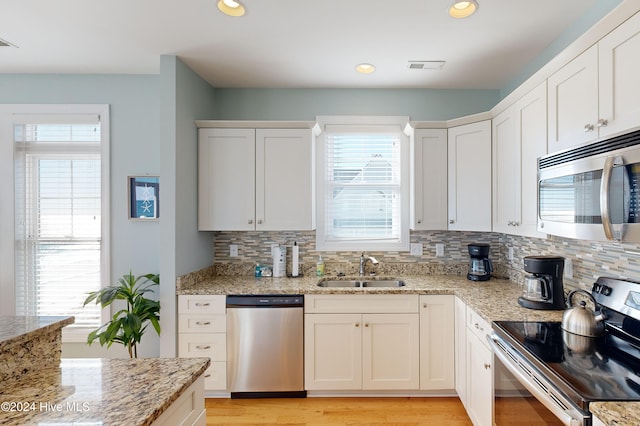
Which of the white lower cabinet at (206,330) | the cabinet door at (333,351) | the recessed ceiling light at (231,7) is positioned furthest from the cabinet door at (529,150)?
the white lower cabinet at (206,330)

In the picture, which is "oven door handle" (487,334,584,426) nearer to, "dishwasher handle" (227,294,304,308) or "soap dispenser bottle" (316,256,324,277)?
"dishwasher handle" (227,294,304,308)

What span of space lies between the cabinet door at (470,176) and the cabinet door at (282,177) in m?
1.23

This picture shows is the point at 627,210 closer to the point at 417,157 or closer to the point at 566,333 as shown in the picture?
the point at 566,333

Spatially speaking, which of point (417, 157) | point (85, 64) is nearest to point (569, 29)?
point (417, 157)

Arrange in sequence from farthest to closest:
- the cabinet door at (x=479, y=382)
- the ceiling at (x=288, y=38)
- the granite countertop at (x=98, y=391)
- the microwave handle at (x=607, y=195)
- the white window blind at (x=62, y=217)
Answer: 1. the white window blind at (x=62, y=217)
2. the ceiling at (x=288, y=38)
3. the cabinet door at (x=479, y=382)
4. the microwave handle at (x=607, y=195)
5. the granite countertop at (x=98, y=391)

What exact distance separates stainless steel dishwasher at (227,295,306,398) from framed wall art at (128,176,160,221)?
109 centimetres

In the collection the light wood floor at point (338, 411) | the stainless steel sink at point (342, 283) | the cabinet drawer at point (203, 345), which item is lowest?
the light wood floor at point (338, 411)

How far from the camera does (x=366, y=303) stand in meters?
2.54

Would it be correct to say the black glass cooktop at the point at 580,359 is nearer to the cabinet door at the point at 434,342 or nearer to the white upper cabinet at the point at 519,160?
the white upper cabinet at the point at 519,160

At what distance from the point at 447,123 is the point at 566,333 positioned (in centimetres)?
185

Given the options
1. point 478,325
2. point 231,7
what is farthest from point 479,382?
point 231,7

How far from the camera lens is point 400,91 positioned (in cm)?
315

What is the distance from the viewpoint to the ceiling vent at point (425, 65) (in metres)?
2.59

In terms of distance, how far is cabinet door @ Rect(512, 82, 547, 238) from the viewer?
1.93 meters
